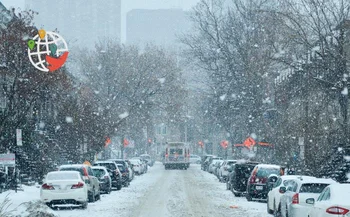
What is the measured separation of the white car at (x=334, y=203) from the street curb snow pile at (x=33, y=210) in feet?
18.8

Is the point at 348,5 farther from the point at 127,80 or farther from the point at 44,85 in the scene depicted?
the point at 127,80

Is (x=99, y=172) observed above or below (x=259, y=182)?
above

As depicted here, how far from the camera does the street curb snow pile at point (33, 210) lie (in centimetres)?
1652

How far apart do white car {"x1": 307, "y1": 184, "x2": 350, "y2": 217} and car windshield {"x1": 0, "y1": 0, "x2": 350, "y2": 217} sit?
463cm

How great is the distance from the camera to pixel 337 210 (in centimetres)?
1520

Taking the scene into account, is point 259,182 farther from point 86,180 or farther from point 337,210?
point 337,210

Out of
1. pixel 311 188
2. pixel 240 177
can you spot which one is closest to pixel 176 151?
pixel 240 177

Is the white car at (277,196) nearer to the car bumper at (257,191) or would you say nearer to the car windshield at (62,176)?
the car bumper at (257,191)

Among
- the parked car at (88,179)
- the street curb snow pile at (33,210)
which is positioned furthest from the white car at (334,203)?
the parked car at (88,179)

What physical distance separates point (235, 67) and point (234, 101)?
8.13ft

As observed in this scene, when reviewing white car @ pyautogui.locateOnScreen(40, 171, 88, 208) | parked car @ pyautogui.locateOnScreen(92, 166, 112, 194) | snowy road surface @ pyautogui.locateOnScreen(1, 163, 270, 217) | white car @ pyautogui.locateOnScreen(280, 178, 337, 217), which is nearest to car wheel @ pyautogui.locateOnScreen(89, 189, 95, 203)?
snowy road surface @ pyautogui.locateOnScreen(1, 163, 270, 217)

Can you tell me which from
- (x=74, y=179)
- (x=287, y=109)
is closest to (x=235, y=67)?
(x=287, y=109)

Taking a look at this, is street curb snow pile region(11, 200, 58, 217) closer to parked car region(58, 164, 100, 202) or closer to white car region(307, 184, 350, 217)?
white car region(307, 184, 350, 217)

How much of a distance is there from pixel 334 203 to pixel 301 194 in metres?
4.84
